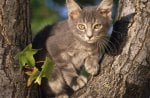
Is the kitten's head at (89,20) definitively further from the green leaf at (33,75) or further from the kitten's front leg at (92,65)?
the green leaf at (33,75)

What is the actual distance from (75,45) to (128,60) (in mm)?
877

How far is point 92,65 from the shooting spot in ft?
14.5

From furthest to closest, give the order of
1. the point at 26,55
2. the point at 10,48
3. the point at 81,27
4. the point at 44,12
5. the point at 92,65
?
the point at 44,12 < the point at 81,27 < the point at 92,65 < the point at 10,48 < the point at 26,55

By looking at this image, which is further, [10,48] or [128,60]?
[128,60]

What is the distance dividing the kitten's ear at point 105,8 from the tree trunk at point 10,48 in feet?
3.40

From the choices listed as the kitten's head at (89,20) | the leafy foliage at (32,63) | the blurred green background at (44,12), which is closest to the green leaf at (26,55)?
the leafy foliage at (32,63)

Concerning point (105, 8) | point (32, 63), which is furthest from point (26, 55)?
point (105, 8)

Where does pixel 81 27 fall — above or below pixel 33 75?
above

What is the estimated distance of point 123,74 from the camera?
3.96 m

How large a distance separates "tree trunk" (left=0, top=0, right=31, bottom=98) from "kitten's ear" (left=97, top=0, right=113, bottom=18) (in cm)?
104

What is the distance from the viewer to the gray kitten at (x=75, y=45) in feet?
15.2

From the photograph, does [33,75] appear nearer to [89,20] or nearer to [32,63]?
[32,63]

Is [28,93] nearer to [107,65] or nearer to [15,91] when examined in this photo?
[15,91]

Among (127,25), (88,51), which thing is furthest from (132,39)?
(88,51)
